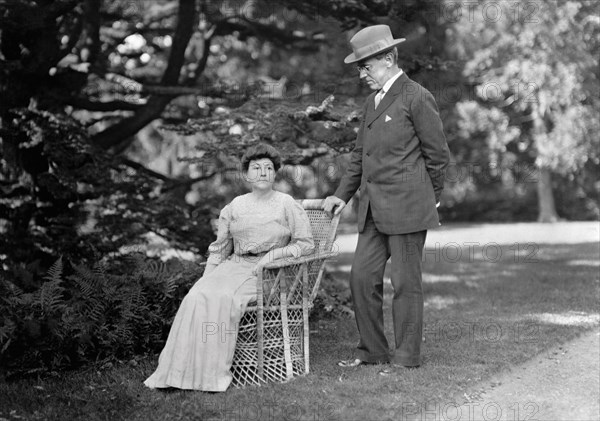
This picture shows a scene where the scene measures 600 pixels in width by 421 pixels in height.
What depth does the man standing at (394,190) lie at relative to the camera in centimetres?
454

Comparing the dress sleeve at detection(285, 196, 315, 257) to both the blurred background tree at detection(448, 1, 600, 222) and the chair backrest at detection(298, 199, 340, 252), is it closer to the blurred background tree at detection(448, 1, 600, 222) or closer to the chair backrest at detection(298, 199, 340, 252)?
the chair backrest at detection(298, 199, 340, 252)

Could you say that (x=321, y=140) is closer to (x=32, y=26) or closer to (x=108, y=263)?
(x=108, y=263)

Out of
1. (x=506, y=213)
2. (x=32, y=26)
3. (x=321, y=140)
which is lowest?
(x=506, y=213)

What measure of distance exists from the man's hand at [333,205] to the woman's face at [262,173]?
466mm

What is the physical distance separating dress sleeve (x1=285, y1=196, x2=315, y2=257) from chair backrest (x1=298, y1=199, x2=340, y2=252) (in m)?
0.32

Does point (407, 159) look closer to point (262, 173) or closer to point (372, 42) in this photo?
point (372, 42)

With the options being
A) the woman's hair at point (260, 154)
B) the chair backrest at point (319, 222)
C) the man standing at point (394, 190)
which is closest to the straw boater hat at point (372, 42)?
the man standing at point (394, 190)

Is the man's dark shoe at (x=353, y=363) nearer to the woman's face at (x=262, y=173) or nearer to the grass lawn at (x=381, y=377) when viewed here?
the grass lawn at (x=381, y=377)

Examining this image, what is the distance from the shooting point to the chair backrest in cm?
493

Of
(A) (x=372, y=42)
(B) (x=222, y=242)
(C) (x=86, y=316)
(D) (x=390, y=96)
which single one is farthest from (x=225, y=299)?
(A) (x=372, y=42)

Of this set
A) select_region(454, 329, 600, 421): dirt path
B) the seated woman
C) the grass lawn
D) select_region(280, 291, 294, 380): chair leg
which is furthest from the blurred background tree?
select_region(280, 291, 294, 380): chair leg

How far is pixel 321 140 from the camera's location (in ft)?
22.5

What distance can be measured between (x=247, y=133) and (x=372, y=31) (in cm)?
219

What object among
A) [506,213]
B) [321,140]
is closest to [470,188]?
[506,213]
